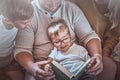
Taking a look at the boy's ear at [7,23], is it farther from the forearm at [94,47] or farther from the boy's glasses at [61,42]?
the forearm at [94,47]

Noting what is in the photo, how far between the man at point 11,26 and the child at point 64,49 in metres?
0.11

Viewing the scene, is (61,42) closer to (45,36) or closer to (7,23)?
(45,36)

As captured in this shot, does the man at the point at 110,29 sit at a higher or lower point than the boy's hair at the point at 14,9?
lower

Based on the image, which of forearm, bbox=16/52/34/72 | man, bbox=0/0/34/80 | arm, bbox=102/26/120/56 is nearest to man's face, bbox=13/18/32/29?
man, bbox=0/0/34/80

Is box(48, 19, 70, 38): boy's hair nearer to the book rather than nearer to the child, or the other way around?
the child

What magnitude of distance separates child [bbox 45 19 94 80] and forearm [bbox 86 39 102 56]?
4cm

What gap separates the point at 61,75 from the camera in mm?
1046

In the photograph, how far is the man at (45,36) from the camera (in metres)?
1.07

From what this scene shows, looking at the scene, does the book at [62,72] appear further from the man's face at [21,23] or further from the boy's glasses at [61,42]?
the man's face at [21,23]

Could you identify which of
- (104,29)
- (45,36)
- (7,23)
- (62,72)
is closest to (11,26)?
(7,23)

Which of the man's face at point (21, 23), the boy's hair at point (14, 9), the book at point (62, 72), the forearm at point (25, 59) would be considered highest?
the boy's hair at point (14, 9)

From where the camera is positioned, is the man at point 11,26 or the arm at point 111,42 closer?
the man at point 11,26

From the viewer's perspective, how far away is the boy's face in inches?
42.1

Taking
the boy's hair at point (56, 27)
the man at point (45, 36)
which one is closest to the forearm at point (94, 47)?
the man at point (45, 36)
